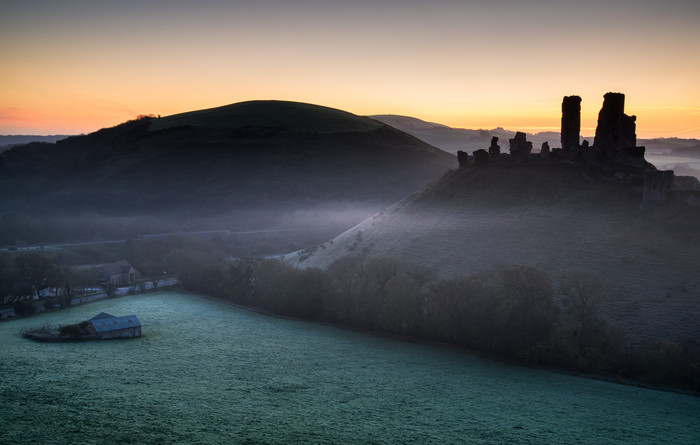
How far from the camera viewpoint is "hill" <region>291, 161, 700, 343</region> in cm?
5594

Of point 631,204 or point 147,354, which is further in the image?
point 631,204

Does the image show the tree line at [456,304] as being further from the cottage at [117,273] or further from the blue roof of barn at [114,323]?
the blue roof of barn at [114,323]

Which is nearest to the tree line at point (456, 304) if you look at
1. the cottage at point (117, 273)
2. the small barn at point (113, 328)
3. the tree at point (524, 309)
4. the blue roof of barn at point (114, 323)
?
the tree at point (524, 309)

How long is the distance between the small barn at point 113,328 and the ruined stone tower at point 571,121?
57132mm

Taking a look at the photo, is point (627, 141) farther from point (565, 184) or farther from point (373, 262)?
point (373, 262)

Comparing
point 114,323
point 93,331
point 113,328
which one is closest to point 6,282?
point 93,331

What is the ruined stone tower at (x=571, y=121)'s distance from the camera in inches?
3091

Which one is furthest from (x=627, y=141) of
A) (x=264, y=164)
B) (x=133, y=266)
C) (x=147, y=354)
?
(x=264, y=164)

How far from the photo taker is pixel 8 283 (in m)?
82.2

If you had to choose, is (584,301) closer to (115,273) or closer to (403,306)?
(403,306)

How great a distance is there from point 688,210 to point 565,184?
14.2 meters

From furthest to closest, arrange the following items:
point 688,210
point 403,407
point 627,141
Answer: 1. point 627,141
2. point 688,210
3. point 403,407

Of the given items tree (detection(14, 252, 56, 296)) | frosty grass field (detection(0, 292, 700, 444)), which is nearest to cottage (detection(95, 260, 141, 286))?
tree (detection(14, 252, 56, 296))

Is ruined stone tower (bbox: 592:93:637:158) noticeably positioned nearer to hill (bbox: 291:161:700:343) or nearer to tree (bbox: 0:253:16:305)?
hill (bbox: 291:161:700:343)
